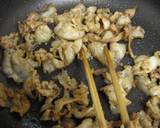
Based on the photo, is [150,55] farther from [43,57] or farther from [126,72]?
[43,57]

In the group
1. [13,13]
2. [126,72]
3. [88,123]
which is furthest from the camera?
[13,13]

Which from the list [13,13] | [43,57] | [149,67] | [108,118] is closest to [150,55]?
[149,67]

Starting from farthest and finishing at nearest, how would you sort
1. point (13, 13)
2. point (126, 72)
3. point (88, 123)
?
1. point (13, 13)
2. point (126, 72)
3. point (88, 123)

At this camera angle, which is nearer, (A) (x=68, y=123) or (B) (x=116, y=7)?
(A) (x=68, y=123)

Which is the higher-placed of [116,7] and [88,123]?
[116,7]

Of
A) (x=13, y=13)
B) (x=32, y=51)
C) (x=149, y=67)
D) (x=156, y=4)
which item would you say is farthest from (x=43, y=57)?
(x=156, y=4)

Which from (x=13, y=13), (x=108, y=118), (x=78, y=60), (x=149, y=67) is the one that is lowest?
(x=108, y=118)
